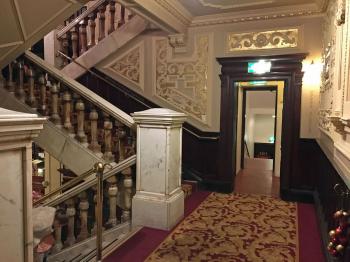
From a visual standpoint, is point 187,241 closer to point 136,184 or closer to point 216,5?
point 136,184

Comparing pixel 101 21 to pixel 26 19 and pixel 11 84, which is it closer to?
pixel 11 84

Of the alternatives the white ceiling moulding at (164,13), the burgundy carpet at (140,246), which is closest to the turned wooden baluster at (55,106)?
the white ceiling moulding at (164,13)

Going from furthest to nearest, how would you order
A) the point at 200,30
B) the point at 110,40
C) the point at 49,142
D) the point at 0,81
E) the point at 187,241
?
the point at 110,40 < the point at 200,30 < the point at 0,81 < the point at 49,142 < the point at 187,241

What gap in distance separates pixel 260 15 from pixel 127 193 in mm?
3290

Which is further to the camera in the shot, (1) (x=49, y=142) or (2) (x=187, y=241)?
(1) (x=49, y=142)

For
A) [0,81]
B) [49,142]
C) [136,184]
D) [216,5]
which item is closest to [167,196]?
[136,184]

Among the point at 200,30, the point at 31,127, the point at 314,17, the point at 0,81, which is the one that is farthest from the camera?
the point at 200,30

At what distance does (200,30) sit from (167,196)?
3023 mm

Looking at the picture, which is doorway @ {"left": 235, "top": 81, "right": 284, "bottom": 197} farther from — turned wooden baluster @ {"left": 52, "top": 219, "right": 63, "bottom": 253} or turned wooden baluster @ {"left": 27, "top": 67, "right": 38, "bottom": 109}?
turned wooden baluster @ {"left": 27, "top": 67, "right": 38, "bottom": 109}

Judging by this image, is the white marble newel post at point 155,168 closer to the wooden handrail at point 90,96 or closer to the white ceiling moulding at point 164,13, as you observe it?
the wooden handrail at point 90,96

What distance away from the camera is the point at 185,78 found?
502 cm

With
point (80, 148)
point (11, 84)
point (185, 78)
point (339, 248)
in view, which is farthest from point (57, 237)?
point (185, 78)

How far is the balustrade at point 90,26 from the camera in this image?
17.5 ft

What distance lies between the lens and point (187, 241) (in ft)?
9.45
